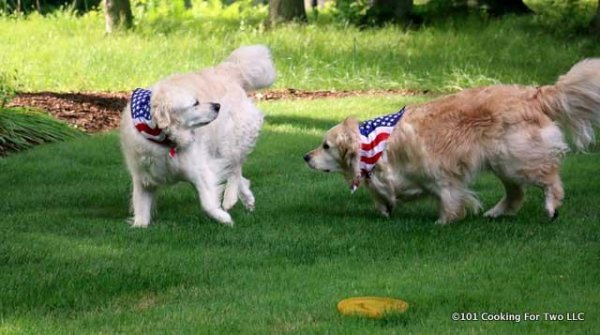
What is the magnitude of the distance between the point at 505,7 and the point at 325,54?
6738mm

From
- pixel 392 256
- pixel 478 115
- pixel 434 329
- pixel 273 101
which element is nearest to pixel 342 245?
pixel 392 256

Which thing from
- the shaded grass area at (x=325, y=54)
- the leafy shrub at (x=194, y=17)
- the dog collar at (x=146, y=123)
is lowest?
the leafy shrub at (x=194, y=17)

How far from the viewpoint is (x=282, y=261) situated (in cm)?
673

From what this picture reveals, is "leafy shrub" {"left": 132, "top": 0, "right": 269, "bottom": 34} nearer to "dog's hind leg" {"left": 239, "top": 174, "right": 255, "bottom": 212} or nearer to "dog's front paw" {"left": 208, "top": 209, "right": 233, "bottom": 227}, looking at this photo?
"dog's hind leg" {"left": 239, "top": 174, "right": 255, "bottom": 212}

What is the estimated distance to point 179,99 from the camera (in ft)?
25.4

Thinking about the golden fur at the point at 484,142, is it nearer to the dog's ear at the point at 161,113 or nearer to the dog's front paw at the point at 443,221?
the dog's front paw at the point at 443,221

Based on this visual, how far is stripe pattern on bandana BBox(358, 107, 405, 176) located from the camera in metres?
8.35

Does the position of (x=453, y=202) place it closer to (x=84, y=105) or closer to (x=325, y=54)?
(x=84, y=105)

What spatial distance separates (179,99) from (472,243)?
2.50 m

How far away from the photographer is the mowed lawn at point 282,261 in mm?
5355

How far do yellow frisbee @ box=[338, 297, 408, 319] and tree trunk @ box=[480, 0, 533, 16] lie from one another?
1941cm

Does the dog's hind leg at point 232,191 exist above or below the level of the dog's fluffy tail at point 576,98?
below

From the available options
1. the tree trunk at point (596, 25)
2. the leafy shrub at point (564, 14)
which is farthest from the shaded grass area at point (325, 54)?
the leafy shrub at point (564, 14)

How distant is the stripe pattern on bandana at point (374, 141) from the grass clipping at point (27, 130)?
17.1 feet
